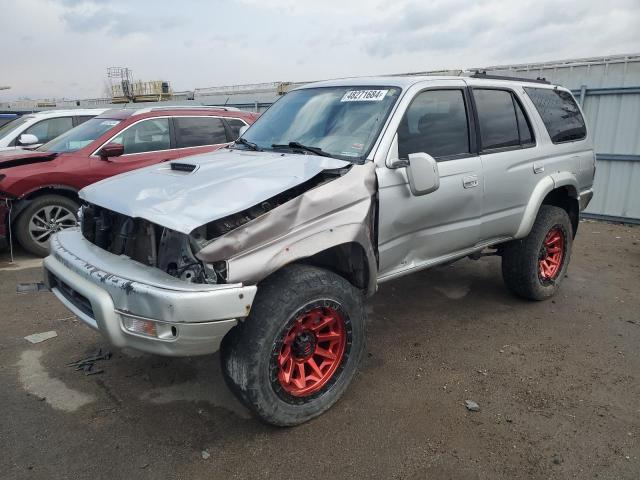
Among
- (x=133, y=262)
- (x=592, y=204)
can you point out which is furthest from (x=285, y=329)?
(x=592, y=204)

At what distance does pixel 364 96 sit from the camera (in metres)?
3.52

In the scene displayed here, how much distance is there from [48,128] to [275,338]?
7.44 metres

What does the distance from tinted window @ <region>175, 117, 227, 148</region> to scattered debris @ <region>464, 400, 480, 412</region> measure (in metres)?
5.05

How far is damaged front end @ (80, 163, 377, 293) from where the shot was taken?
244cm

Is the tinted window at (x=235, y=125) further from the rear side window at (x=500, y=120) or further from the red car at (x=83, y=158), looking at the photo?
the rear side window at (x=500, y=120)

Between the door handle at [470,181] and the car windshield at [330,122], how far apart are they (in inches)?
32.7

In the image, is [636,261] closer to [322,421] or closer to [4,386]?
[322,421]

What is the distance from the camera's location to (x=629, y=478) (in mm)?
2486

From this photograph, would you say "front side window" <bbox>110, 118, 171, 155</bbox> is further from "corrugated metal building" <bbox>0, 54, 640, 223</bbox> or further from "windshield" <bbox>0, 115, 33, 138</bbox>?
"corrugated metal building" <bbox>0, 54, 640, 223</bbox>

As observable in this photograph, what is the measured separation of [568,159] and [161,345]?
160 inches

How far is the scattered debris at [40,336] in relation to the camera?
390 cm

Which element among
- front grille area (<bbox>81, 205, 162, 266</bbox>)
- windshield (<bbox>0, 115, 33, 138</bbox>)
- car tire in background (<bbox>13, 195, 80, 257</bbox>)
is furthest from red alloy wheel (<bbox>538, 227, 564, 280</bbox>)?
windshield (<bbox>0, 115, 33, 138</bbox>)

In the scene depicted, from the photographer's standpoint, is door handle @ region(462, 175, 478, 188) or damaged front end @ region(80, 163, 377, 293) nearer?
damaged front end @ region(80, 163, 377, 293)

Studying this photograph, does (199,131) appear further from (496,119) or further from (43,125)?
(496,119)
